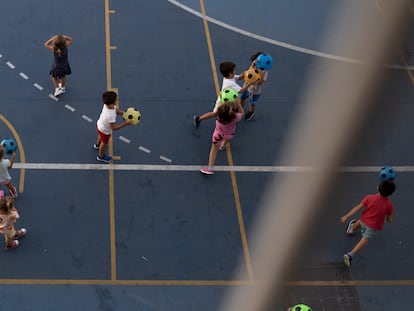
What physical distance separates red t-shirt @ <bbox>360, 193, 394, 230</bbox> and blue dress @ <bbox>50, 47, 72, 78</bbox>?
615 centimetres

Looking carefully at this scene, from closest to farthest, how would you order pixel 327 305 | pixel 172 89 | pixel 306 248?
1. pixel 306 248
2. pixel 327 305
3. pixel 172 89

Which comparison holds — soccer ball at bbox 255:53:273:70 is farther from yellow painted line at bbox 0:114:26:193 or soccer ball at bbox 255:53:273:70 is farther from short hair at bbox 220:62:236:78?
yellow painted line at bbox 0:114:26:193

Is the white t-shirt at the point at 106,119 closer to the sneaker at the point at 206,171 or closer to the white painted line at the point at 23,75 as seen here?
the sneaker at the point at 206,171

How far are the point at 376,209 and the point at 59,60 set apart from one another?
6.40 meters

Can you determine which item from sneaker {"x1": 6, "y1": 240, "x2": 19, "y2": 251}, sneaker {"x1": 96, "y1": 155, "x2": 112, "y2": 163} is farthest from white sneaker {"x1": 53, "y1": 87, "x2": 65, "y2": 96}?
sneaker {"x1": 6, "y1": 240, "x2": 19, "y2": 251}

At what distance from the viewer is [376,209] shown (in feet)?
26.0

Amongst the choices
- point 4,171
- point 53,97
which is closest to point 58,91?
point 53,97

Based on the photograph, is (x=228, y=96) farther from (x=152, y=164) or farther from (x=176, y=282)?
(x=176, y=282)

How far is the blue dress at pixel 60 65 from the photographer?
33.1 feet

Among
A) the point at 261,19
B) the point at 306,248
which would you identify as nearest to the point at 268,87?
the point at 261,19

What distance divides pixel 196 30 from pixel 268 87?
247cm

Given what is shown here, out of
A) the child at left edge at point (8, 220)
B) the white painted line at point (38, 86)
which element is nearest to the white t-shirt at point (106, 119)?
the child at left edge at point (8, 220)

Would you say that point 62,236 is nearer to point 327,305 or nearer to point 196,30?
point 327,305

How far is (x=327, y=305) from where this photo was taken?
26.2 feet
